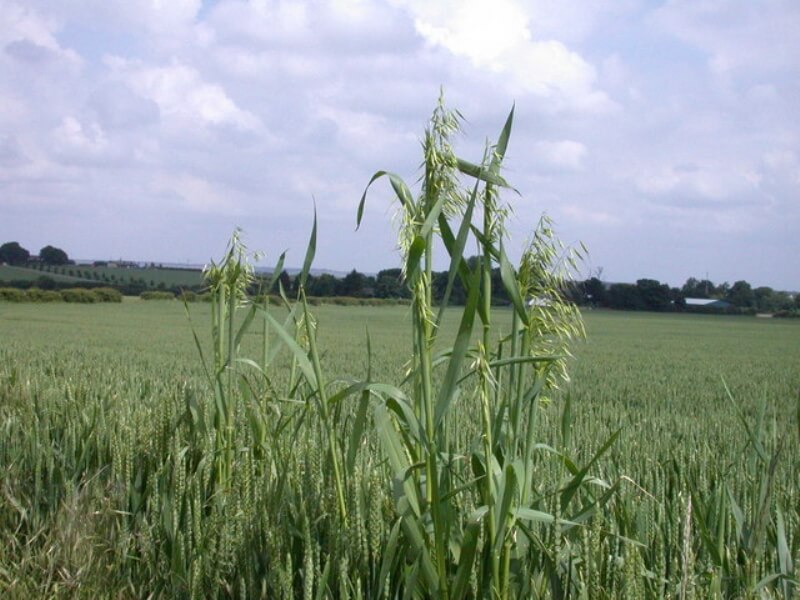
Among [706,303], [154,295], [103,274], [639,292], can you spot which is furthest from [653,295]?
[103,274]

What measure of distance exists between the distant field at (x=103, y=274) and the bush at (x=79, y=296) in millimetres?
3607

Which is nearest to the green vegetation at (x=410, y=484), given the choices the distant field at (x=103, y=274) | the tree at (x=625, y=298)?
the distant field at (x=103, y=274)

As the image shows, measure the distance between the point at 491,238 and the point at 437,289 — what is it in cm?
24

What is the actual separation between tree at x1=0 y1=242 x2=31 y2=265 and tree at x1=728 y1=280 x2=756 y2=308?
1734 inches

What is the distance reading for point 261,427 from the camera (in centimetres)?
330

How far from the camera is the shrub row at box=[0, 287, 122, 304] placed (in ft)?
119

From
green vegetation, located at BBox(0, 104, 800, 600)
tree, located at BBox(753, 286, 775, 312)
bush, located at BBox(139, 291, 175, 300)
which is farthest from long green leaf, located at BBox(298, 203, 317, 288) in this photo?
tree, located at BBox(753, 286, 775, 312)

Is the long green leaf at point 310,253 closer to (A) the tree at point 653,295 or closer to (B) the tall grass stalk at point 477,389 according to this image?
(B) the tall grass stalk at point 477,389

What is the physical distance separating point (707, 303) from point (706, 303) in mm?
67

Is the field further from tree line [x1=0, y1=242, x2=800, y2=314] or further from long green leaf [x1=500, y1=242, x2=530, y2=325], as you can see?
tree line [x1=0, y1=242, x2=800, y2=314]

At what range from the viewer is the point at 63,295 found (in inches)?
1495

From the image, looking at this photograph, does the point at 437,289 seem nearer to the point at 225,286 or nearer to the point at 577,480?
the point at 577,480

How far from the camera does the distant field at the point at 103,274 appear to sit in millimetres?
42000

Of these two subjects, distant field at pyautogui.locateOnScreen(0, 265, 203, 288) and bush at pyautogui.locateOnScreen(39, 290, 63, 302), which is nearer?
bush at pyautogui.locateOnScreen(39, 290, 63, 302)
